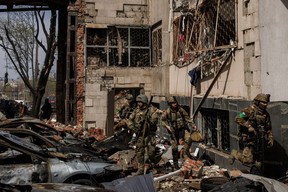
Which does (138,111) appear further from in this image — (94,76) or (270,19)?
(94,76)

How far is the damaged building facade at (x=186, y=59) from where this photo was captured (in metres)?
7.71

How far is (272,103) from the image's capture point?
7.37 m

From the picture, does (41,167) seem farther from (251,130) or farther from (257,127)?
(257,127)

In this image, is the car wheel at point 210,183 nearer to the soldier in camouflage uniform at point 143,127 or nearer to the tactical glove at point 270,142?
the tactical glove at point 270,142

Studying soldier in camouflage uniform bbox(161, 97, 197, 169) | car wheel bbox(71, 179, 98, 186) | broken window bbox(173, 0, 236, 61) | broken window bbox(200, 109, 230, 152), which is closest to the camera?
car wheel bbox(71, 179, 98, 186)

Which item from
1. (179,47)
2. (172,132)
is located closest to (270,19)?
(172,132)

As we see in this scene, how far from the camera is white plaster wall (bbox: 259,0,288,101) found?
25.0ft

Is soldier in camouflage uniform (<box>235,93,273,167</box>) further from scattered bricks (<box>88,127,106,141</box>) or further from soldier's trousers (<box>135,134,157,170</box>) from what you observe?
scattered bricks (<box>88,127,106,141</box>)

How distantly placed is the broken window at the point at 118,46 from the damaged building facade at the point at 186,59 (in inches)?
1.7

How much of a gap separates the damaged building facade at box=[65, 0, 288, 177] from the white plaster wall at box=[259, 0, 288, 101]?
0.02 m

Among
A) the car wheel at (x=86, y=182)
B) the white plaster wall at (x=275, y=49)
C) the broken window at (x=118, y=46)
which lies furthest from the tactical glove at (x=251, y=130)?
the broken window at (x=118, y=46)

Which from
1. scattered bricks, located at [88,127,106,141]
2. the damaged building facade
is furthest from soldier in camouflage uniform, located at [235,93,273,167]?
scattered bricks, located at [88,127,106,141]

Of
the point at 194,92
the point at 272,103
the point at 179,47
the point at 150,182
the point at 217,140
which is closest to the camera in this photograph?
the point at 150,182

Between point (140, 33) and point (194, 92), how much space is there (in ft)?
19.0
